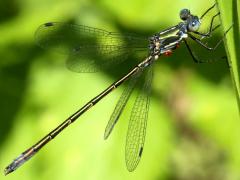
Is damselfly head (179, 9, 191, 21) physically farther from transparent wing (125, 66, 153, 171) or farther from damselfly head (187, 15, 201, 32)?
transparent wing (125, 66, 153, 171)

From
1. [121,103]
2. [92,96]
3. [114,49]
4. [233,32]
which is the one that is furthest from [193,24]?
[233,32]

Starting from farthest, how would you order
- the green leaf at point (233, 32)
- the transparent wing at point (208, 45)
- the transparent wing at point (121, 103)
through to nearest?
the transparent wing at point (121, 103) → the transparent wing at point (208, 45) → the green leaf at point (233, 32)

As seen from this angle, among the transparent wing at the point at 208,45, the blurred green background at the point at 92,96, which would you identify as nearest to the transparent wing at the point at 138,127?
the blurred green background at the point at 92,96

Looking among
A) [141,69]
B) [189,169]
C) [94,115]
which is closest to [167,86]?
[141,69]

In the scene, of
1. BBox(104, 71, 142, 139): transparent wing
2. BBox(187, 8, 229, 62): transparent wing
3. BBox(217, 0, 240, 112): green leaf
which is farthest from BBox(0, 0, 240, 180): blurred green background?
BBox(217, 0, 240, 112): green leaf

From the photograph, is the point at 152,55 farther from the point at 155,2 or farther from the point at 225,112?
the point at 225,112

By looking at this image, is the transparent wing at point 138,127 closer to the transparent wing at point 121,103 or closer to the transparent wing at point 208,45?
the transparent wing at point 121,103

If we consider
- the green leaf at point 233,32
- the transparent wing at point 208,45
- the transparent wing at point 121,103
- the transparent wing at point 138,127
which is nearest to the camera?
the green leaf at point 233,32
